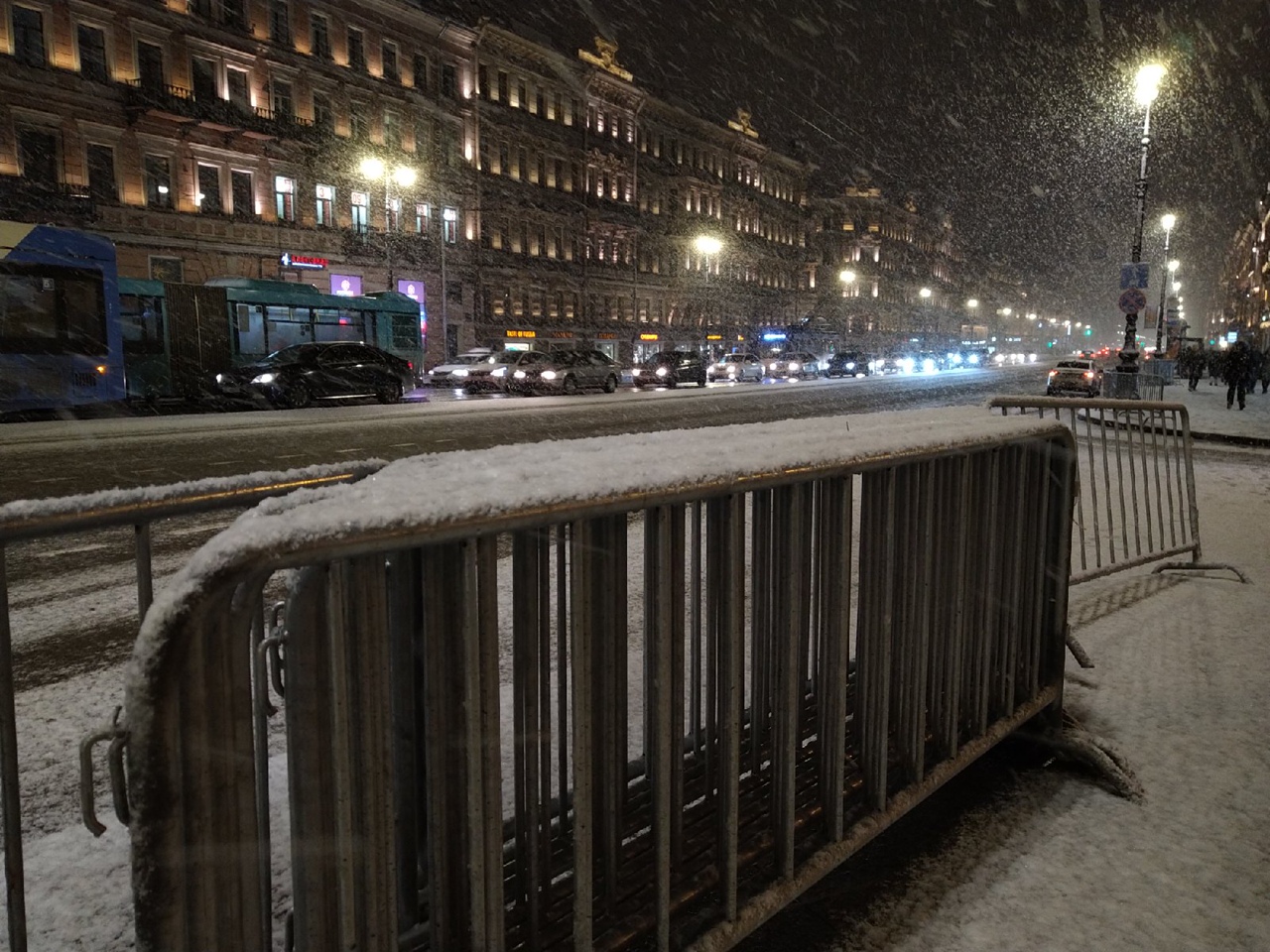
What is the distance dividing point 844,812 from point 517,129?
2186 inches

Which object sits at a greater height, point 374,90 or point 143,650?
point 374,90

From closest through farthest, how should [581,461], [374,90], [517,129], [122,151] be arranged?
[581,461]
[122,151]
[374,90]
[517,129]

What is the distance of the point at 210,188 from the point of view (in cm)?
3853

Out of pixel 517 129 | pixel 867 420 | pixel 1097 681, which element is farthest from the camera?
pixel 517 129

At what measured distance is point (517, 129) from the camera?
53.7 m

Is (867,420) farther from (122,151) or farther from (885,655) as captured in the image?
(122,151)

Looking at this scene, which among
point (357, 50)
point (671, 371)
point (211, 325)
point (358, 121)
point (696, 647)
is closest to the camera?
point (696, 647)

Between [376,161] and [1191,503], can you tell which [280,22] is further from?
[1191,503]

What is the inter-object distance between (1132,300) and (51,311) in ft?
75.5

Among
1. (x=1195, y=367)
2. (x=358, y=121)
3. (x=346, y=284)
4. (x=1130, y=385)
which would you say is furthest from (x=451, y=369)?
(x=1195, y=367)

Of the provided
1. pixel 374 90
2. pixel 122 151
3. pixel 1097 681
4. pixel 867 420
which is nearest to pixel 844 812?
pixel 867 420

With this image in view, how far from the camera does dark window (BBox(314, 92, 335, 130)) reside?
42469mm

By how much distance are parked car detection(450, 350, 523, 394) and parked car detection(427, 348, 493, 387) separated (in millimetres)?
321

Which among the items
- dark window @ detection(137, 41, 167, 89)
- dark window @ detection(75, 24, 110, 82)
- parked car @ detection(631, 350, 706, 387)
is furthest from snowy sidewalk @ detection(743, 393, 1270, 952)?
dark window @ detection(137, 41, 167, 89)
